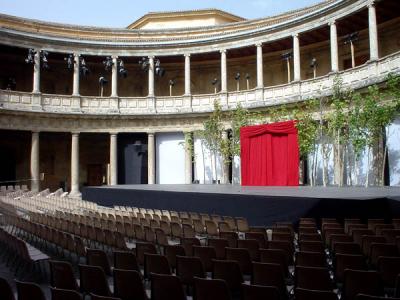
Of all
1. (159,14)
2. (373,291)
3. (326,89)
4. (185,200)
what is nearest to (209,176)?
(326,89)

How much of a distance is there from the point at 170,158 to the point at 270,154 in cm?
954

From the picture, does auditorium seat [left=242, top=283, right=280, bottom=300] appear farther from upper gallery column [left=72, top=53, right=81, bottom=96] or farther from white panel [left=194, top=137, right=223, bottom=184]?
upper gallery column [left=72, top=53, right=81, bottom=96]

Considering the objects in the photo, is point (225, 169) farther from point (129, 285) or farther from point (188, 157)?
point (129, 285)

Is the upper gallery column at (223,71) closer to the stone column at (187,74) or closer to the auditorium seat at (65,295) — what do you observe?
the stone column at (187,74)

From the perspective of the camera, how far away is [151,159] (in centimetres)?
2969

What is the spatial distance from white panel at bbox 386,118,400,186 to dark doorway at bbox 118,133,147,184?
17.1m

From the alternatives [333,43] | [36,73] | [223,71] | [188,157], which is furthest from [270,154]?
[36,73]

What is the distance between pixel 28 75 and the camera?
3228 centimetres

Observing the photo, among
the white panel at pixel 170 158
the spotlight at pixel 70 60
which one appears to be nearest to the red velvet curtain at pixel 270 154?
the white panel at pixel 170 158

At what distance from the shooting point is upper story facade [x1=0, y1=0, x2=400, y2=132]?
1004 inches

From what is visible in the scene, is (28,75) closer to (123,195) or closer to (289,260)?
(123,195)

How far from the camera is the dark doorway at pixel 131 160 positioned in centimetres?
3066

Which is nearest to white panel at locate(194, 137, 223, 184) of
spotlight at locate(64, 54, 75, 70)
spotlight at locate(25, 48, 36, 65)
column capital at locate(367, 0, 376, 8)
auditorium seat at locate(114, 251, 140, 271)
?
spotlight at locate(64, 54, 75, 70)

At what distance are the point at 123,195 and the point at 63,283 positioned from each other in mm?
13585
